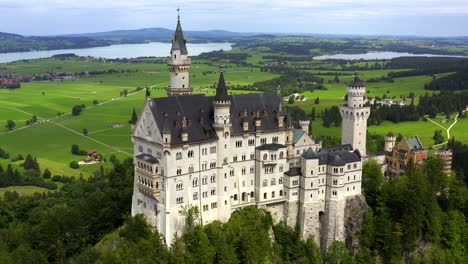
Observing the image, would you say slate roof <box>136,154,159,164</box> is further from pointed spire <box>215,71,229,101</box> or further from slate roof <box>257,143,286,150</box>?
slate roof <box>257,143,286,150</box>

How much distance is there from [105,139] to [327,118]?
238 feet

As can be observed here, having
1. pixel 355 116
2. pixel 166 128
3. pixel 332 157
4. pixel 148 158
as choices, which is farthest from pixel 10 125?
Answer: pixel 332 157

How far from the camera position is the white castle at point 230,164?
2534 inches

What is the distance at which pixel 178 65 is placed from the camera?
79062mm

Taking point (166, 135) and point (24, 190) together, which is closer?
point (166, 135)

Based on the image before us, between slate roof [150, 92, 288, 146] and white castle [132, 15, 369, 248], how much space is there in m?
0.14

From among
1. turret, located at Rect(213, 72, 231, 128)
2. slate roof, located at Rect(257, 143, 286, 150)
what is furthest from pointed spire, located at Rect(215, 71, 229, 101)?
slate roof, located at Rect(257, 143, 286, 150)

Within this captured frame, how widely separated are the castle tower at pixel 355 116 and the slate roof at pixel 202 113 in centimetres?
1600

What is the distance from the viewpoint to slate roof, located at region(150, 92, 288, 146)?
64500 millimetres

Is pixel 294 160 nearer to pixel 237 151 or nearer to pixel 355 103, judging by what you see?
pixel 237 151

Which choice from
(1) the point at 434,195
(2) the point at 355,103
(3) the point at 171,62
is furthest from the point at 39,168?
(1) the point at 434,195

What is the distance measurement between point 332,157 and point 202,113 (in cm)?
2153

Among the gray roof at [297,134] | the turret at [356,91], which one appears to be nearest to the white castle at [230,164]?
the gray roof at [297,134]

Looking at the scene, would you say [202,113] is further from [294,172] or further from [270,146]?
[294,172]
